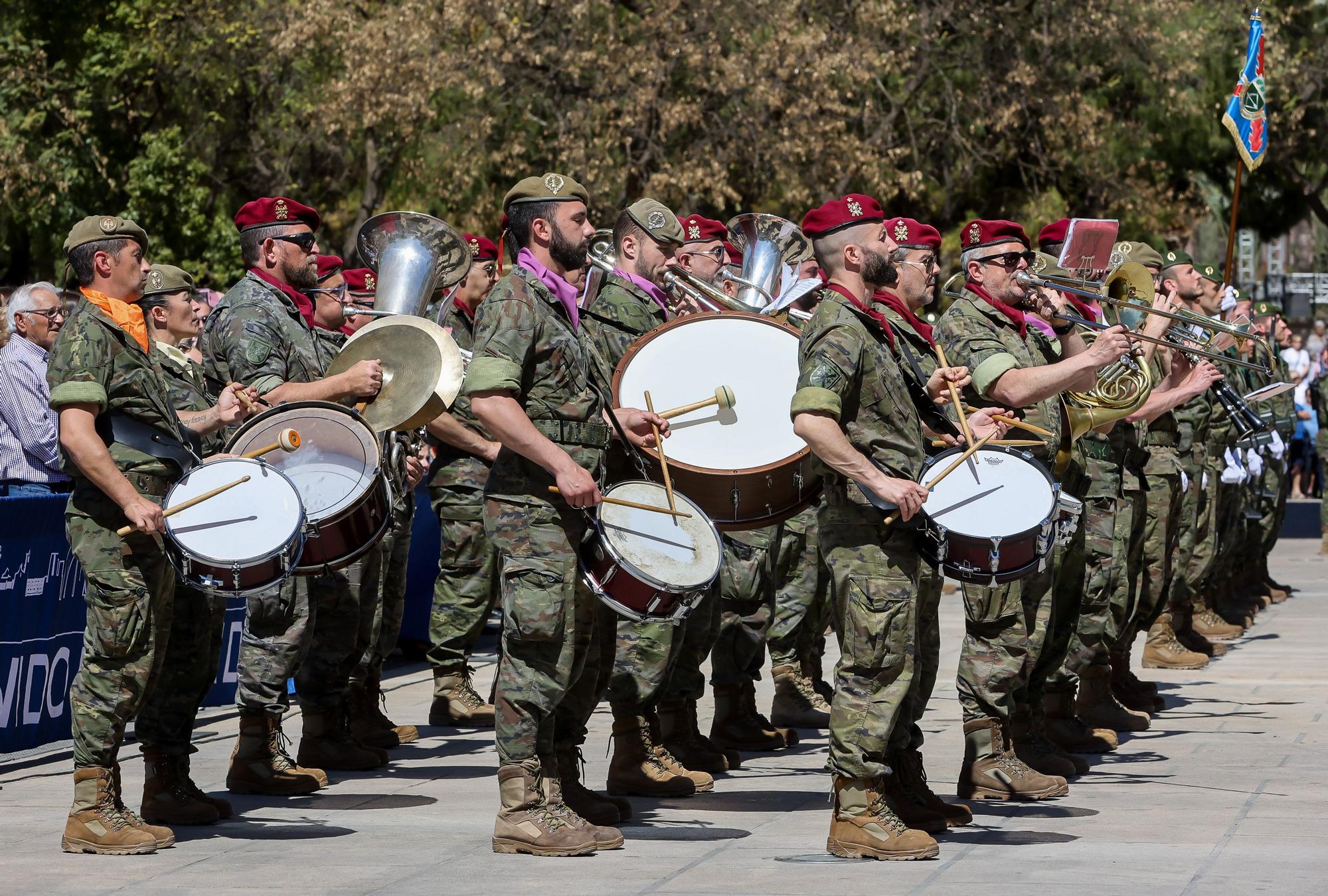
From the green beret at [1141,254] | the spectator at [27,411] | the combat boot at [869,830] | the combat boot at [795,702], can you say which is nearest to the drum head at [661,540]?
the combat boot at [869,830]

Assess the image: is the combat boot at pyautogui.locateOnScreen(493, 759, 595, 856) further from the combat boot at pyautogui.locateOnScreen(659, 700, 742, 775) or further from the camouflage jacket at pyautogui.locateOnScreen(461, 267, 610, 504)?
the combat boot at pyautogui.locateOnScreen(659, 700, 742, 775)

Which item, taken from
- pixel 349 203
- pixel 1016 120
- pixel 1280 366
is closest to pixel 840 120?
pixel 1016 120

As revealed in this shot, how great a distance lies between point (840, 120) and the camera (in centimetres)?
2205

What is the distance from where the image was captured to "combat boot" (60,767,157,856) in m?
6.46

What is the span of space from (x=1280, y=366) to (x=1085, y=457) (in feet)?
23.4

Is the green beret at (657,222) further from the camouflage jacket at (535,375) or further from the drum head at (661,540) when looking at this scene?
the drum head at (661,540)

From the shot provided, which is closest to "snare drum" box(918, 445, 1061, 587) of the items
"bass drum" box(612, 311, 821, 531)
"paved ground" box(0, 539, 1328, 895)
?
"bass drum" box(612, 311, 821, 531)

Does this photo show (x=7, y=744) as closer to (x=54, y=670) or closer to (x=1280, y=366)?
(x=54, y=670)

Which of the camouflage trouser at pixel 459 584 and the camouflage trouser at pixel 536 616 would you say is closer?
the camouflage trouser at pixel 536 616

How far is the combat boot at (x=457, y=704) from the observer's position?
377 inches

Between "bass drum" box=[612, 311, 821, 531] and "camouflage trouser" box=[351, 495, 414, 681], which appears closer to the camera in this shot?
"bass drum" box=[612, 311, 821, 531]

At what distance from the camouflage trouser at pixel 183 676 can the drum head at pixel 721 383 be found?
1635 mm

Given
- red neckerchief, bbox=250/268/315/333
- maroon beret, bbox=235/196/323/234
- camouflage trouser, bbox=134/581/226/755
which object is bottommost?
camouflage trouser, bbox=134/581/226/755

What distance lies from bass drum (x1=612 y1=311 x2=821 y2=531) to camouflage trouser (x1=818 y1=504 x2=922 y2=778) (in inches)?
26.4
